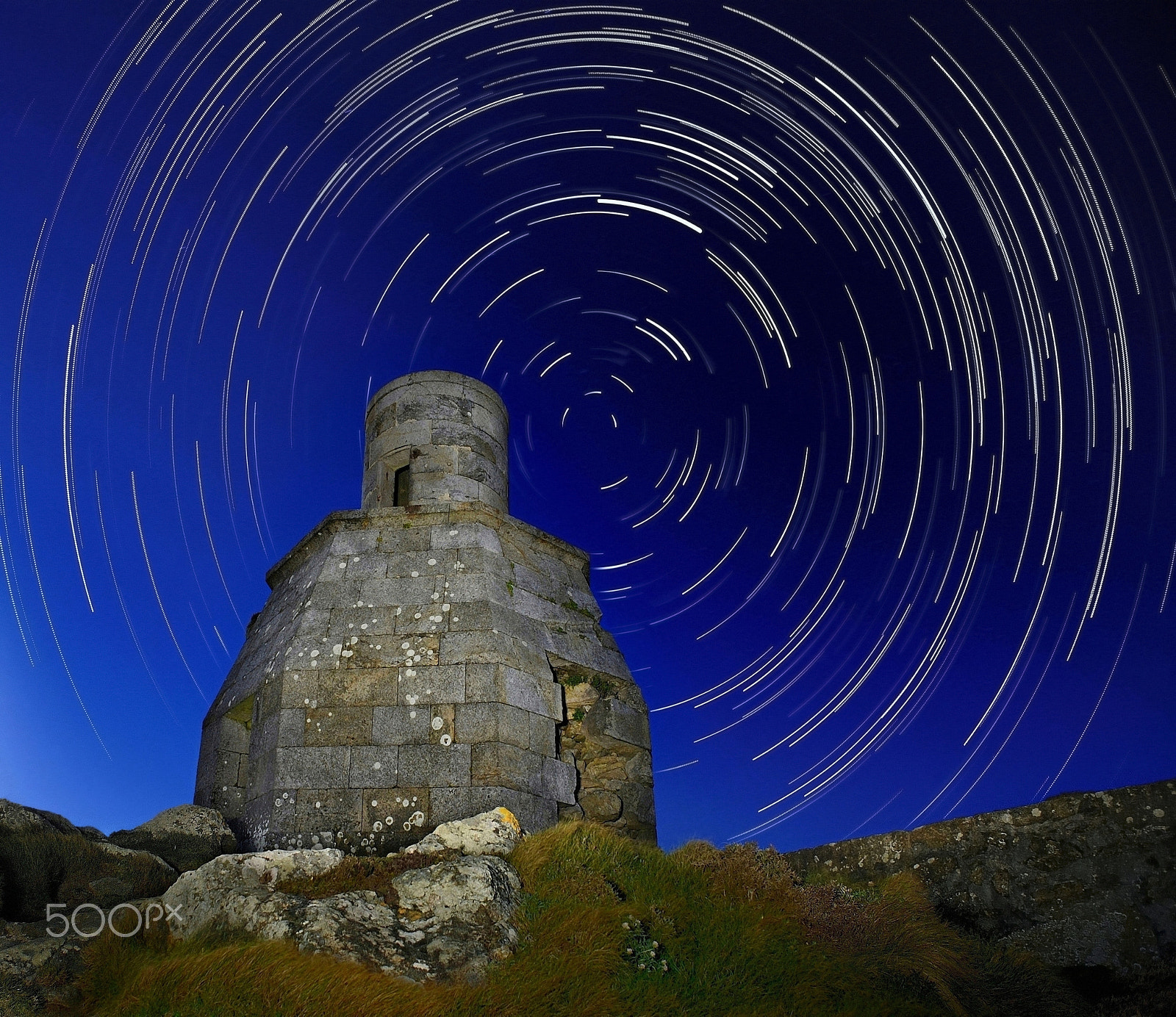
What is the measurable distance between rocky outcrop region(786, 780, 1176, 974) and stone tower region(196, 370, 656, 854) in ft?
11.6

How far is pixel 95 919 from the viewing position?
5.04 m

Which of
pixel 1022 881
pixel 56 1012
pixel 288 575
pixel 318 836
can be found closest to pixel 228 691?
pixel 288 575

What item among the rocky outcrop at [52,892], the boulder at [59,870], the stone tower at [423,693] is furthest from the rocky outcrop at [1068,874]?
the boulder at [59,870]

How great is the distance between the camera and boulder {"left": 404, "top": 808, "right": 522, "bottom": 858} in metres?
6.21

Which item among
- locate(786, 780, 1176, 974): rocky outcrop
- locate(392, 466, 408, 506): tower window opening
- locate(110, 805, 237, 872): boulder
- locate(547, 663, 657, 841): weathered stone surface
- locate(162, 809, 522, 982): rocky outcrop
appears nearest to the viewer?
locate(162, 809, 522, 982): rocky outcrop

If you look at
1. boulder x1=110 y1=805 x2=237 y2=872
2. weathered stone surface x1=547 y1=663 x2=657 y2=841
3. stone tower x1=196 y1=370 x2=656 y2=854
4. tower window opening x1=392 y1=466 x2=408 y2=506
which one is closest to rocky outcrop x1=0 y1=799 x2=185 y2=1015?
boulder x1=110 y1=805 x2=237 y2=872

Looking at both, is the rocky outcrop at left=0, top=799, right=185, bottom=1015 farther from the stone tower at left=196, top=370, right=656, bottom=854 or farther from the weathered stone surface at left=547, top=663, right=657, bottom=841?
the weathered stone surface at left=547, top=663, right=657, bottom=841

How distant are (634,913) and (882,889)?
6.81 ft

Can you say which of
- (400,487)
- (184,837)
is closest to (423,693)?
(184,837)

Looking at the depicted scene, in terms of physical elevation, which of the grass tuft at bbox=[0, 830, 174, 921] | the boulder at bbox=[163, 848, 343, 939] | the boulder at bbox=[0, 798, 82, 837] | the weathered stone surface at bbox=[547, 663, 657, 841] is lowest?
the boulder at bbox=[163, 848, 343, 939]

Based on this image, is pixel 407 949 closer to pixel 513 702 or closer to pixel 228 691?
pixel 513 702

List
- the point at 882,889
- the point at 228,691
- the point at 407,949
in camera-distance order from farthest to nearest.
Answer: the point at 228,691 → the point at 882,889 → the point at 407,949

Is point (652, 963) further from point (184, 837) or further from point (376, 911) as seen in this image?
point (184, 837)

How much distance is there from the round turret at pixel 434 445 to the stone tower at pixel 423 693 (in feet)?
0.34
